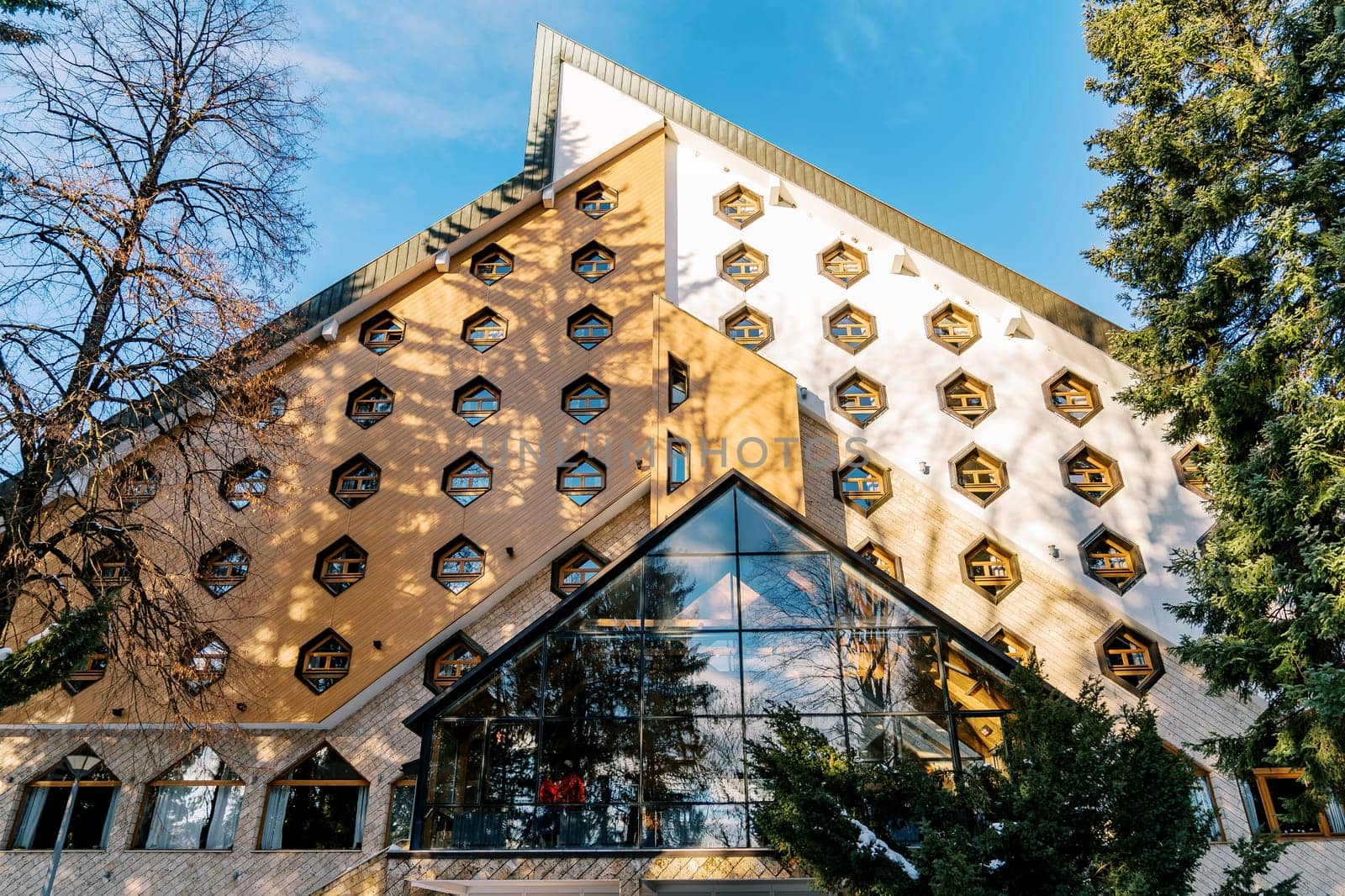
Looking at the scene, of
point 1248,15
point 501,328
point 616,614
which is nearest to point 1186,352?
point 1248,15

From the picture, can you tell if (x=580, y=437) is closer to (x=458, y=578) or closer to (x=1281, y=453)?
(x=458, y=578)

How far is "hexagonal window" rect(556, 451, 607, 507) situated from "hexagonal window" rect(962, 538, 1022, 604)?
4.91m

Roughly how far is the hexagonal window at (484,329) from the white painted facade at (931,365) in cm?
263

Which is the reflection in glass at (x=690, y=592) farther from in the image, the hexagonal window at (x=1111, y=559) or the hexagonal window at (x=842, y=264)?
the hexagonal window at (x=842, y=264)

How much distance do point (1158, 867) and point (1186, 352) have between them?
5131 millimetres

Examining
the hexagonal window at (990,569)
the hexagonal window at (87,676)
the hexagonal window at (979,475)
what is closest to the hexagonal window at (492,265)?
the hexagonal window at (87,676)

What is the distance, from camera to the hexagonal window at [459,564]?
11133 mm

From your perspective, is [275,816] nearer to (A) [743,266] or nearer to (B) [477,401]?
(B) [477,401]

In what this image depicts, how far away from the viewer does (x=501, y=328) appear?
13.0 meters

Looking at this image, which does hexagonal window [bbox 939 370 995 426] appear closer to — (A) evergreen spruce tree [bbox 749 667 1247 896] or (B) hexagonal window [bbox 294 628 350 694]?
(A) evergreen spruce tree [bbox 749 667 1247 896]

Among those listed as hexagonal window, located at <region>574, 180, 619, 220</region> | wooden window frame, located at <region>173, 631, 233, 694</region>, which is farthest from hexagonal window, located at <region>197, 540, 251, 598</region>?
hexagonal window, located at <region>574, 180, 619, 220</region>

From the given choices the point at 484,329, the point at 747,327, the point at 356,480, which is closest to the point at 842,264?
the point at 747,327

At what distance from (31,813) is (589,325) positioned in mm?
9515

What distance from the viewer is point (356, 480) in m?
12.0
